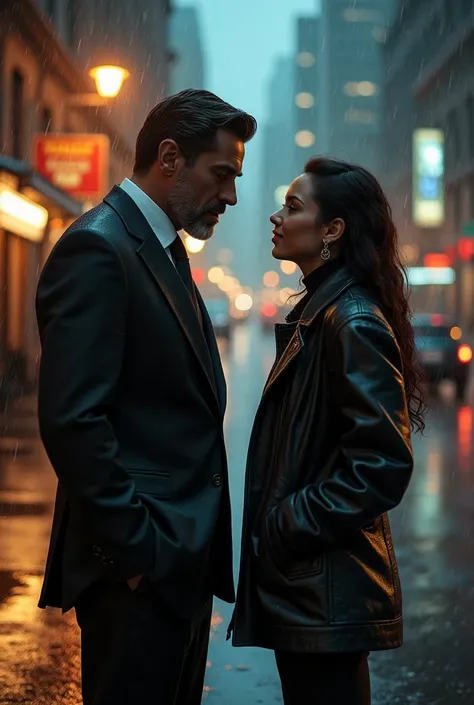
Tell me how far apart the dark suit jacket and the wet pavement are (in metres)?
2.19

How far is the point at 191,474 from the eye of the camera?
2.71 meters

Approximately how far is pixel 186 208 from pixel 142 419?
1.89 feet

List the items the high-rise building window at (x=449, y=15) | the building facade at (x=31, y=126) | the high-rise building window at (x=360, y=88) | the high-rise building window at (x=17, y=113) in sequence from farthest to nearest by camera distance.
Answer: the high-rise building window at (x=360, y=88), the high-rise building window at (x=449, y=15), the high-rise building window at (x=17, y=113), the building facade at (x=31, y=126)

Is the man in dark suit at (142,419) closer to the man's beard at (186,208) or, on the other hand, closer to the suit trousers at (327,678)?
the man's beard at (186,208)

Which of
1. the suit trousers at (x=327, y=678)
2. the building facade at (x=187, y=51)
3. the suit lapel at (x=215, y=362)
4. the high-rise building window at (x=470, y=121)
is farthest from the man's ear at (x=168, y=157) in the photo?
the building facade at (x=187, y=51)

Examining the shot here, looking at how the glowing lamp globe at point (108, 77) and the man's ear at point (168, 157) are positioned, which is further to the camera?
the glowing lamp globe at point (108, 77)

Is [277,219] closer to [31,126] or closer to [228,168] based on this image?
[228,168]

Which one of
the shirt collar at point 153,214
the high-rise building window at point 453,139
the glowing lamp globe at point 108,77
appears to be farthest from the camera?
the high-rise building window at point 453,139

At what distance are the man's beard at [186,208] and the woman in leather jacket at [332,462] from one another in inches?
13.4

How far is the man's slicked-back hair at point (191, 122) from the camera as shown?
2.77m

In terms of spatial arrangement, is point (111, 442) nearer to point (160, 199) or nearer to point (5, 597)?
point (160, 199)

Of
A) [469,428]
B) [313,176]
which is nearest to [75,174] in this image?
[469,428]

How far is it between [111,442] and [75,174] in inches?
824

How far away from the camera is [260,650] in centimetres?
563
